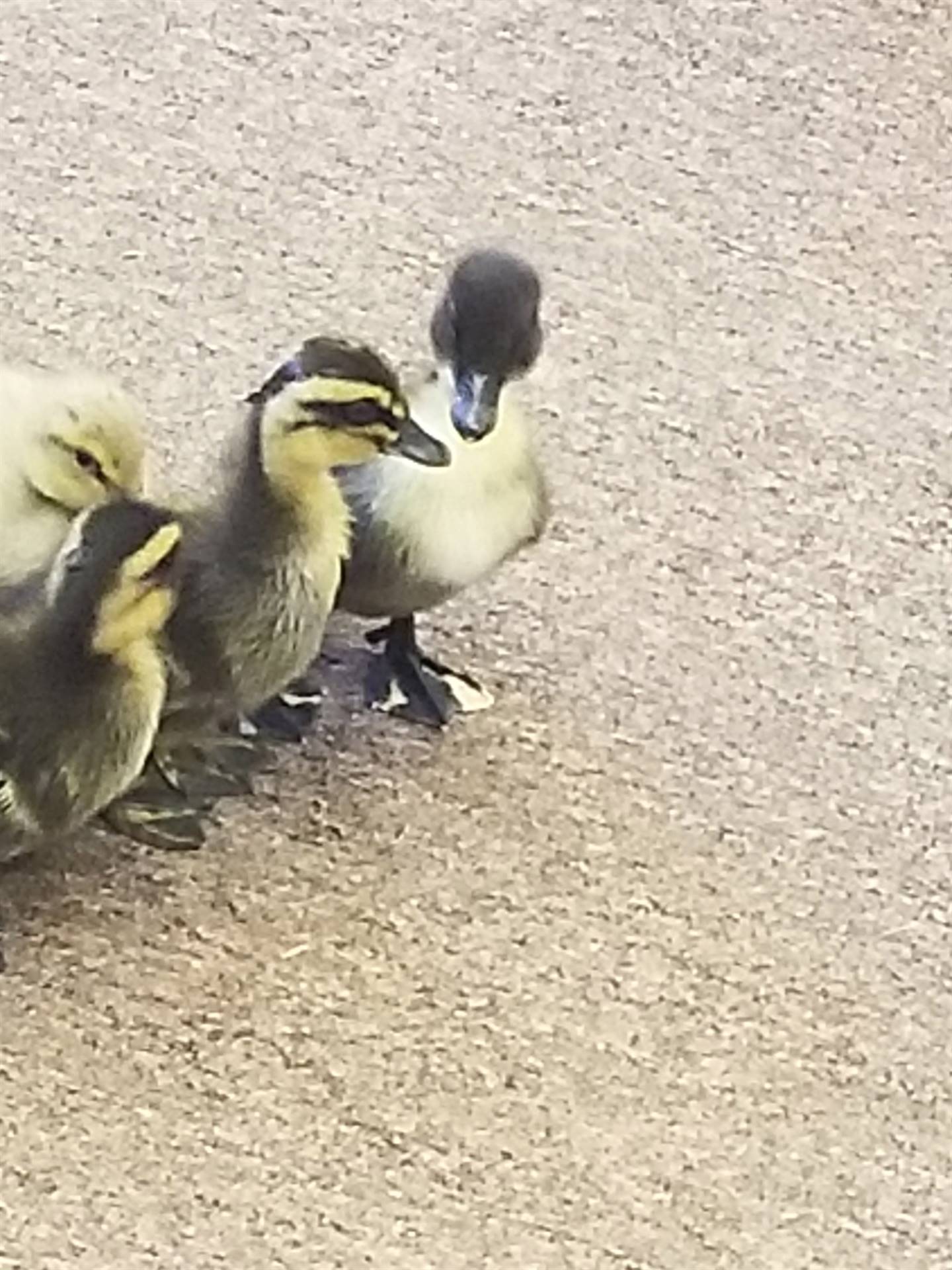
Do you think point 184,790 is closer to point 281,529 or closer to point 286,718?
point 286,718

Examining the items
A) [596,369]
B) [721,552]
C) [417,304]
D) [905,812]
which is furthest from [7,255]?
[905,812]

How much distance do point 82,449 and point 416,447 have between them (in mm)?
174

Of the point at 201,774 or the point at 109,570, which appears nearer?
the point at 109,570

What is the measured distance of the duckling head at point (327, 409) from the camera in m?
1.41

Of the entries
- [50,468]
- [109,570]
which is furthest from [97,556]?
[50,468]

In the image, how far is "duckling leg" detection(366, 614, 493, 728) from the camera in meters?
1.62

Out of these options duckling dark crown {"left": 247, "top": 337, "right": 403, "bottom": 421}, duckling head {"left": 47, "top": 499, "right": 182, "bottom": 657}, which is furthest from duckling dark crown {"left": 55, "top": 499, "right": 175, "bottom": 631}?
duckling dark crown {"left": 247, "top": 337, "right": 403, "bottom": 421}

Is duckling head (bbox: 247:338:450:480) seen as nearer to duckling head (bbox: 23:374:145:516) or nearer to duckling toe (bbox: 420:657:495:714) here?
duckling head (bbox: 23:374:145:516)

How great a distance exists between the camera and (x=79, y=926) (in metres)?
1.49

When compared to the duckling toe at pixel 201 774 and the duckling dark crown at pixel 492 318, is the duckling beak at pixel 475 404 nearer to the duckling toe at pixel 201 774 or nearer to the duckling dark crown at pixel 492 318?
the duckling dark crown at pixel 492 318

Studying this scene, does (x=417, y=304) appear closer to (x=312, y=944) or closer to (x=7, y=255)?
(x=7, y=255)

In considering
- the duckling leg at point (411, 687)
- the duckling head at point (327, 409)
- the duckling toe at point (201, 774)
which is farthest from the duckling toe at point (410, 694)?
the duckling head at point (327, 409)

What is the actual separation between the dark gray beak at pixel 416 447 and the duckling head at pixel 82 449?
14cm

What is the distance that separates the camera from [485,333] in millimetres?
1478
